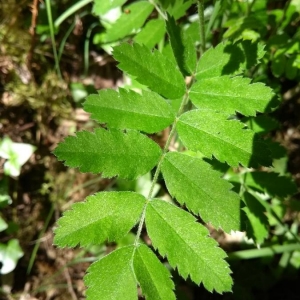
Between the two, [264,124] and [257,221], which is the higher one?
[264,124]

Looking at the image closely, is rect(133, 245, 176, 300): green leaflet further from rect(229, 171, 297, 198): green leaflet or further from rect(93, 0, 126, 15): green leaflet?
rect(93, 0, 126, 15): green leaflet

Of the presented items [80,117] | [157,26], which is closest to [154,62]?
[157,26]

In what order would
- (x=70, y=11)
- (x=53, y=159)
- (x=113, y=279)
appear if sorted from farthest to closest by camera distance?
(x=53, y=159)
(x=70, y=11)
(x=113, y=279)

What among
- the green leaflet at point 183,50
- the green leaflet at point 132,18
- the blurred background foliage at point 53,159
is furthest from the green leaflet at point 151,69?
the blurred background foliage at point 53,159

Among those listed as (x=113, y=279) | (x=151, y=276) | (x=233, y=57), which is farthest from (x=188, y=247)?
(x=233, y=57)

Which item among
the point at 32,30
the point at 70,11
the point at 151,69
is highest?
the point at 151,69

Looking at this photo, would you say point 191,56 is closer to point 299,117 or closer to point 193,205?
point 193,205

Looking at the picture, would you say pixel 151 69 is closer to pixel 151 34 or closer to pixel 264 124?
pixel 151 34
